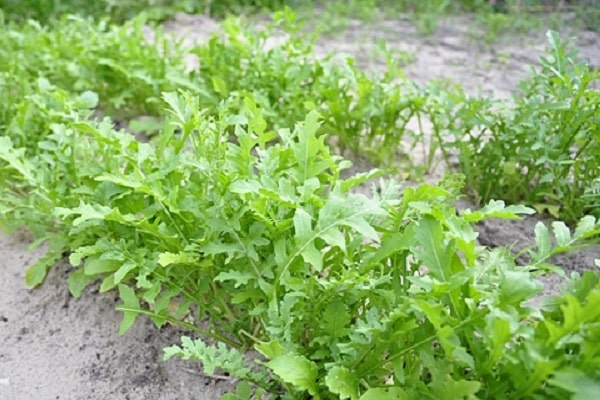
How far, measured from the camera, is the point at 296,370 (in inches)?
59.1

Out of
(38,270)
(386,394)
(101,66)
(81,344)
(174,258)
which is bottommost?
(81,344)

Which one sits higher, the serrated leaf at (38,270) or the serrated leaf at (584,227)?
the serrated leaf at (584,227)

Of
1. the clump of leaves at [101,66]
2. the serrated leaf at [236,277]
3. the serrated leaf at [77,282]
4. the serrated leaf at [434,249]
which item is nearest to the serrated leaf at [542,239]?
the serrated leaf at [434,249]

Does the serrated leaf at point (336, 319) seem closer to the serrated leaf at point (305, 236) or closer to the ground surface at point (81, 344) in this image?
the serrated leaf at point (305, 236)

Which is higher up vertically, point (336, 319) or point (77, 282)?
point (336, 319)

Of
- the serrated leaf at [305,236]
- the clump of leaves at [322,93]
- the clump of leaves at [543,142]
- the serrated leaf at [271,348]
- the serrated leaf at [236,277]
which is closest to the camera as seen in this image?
the serrated leaf at [271,348]

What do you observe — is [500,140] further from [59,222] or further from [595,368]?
[59,222]

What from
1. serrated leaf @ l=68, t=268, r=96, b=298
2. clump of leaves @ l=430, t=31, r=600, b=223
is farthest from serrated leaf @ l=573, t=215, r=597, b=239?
serrated leaf @ l=68, t=268, r=96, b=298

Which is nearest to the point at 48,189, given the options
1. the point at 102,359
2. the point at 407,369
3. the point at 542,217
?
the point at 102,359

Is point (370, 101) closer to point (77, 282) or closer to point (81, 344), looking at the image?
point (77, 282)

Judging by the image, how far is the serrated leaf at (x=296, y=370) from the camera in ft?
4.82

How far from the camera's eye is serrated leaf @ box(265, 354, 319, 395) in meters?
1.47

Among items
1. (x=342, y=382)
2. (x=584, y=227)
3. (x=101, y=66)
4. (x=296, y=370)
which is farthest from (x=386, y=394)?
(x=101, y=66)

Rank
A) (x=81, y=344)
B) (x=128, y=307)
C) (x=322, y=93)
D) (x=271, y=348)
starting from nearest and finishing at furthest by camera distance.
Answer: (x=271, y=348) < (x=128, y=307) < (x=81, y=344) < (x=322, y=93)
